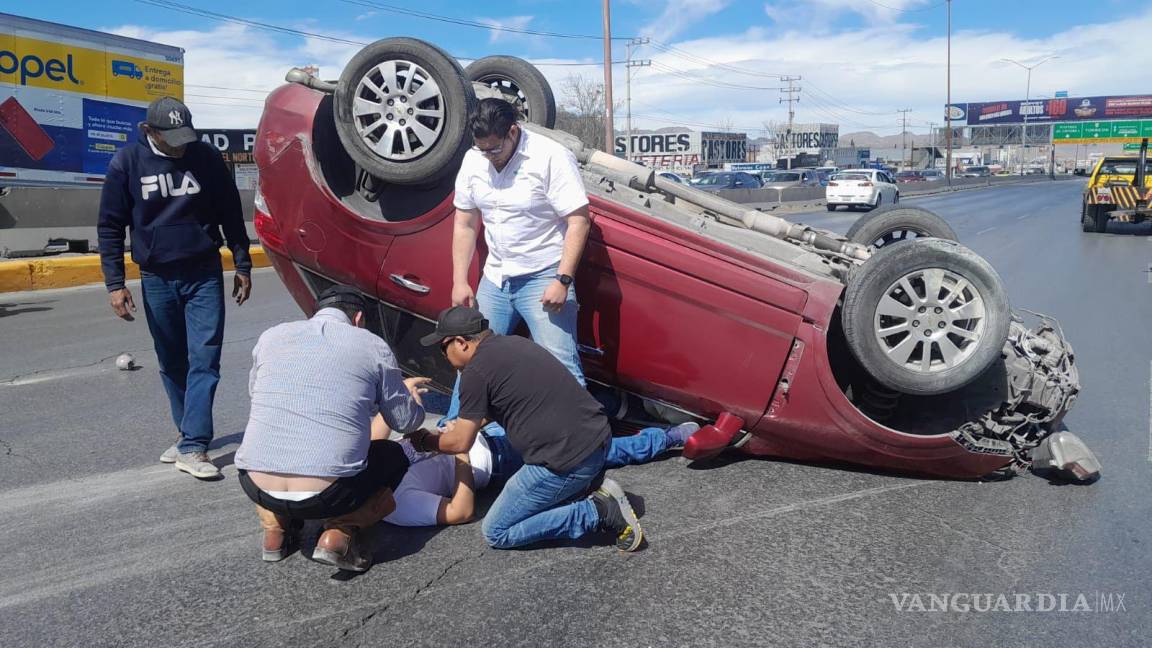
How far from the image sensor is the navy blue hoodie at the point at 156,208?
4.28 m

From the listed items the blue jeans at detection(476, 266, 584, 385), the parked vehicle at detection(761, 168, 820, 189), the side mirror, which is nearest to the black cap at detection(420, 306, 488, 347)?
the blue jeans at detection(476, 266, 584, 385)

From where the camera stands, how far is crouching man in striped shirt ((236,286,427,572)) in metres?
3.20

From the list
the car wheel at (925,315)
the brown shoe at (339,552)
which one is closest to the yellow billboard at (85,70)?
the brown shoe at (339,552)

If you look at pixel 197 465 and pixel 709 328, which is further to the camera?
pixel 197 465

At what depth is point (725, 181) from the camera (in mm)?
32281

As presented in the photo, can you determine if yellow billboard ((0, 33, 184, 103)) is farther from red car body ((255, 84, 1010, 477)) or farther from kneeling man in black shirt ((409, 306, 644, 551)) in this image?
kneeling man in black shirt ((409, 306, 644, 551))

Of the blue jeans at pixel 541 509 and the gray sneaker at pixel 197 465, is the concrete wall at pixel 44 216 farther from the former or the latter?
the blue jeans at pixel 541 509

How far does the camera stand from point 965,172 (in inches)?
3068

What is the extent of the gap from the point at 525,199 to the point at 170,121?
1.65 m

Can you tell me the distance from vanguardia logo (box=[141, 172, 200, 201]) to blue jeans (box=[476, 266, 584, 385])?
4.81 feet

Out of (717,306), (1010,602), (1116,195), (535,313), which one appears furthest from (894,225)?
(1116,195)

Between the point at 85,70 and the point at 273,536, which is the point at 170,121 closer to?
the point at 273,536

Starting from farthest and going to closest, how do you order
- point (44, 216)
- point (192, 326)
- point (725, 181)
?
point (725, 181) < point (44, 216) < point (192, 326)

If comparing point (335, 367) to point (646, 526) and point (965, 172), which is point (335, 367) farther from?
point (965, 172)
